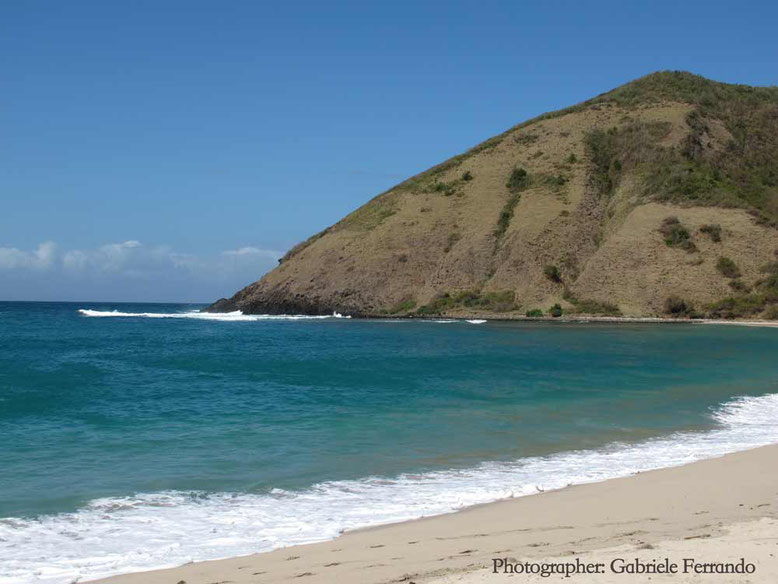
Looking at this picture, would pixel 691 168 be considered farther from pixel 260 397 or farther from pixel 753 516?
pixel 753 516

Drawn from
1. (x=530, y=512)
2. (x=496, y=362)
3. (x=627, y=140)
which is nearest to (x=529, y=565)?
(x=530, y=512)

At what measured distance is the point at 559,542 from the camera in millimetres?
7891

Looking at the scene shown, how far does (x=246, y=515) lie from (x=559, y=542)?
4386 mm

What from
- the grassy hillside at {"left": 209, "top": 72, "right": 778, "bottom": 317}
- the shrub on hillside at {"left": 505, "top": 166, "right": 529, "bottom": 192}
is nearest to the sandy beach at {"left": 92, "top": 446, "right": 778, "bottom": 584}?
the grassy hillside at {"left": 209, "top": 72, "right": 778, "bottom": 317}

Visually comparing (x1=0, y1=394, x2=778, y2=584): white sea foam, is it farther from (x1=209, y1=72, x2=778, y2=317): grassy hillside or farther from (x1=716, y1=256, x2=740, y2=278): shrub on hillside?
(x1=716, y1=256, x2=740, y2=278): shrub on hillside

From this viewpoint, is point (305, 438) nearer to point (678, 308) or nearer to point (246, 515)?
point (246, 515)

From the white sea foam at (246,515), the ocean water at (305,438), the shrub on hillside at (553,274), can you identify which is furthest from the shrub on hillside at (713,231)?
the white sea foam at (246,515)

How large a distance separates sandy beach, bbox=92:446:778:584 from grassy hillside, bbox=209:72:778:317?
6225 centimetres

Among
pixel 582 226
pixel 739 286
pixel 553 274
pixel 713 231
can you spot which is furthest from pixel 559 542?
pixel 582 226

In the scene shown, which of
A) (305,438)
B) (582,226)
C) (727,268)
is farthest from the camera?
(582,226)

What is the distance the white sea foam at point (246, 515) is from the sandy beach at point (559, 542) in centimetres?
51

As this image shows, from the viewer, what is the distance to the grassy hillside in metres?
72.1

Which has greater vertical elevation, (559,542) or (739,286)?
(739,286)

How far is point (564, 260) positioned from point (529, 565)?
74.4 meters
